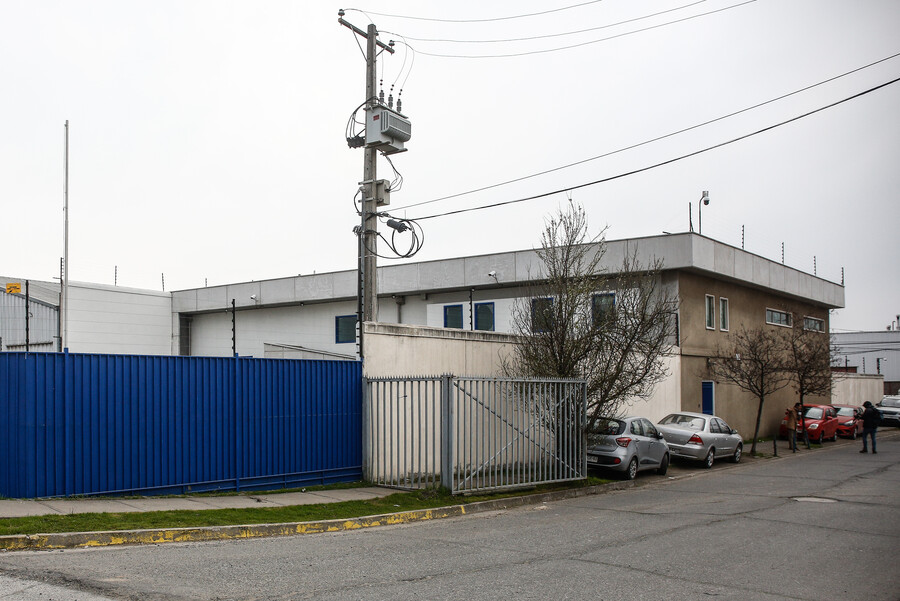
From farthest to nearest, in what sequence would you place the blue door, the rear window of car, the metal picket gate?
1. the blue door
2. the rear window of car
3. the metal picket gate

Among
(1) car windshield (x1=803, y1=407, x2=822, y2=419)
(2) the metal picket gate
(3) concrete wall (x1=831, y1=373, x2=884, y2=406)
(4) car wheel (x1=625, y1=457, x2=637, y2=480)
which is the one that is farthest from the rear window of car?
(3) concrete wall (x1=831, y1=373, x2=884, y2=406)

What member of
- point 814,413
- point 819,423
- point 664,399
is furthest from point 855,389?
point 664,399

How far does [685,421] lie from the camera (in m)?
21.8

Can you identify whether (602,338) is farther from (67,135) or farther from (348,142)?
(67,135)

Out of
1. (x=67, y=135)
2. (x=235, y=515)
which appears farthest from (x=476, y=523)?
(x=67, y=135)

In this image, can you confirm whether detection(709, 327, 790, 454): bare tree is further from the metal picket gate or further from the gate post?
the gate post

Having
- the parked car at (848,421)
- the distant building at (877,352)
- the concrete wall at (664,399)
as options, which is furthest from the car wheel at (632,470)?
the distant building at (877,352)

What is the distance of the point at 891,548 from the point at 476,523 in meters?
5.56

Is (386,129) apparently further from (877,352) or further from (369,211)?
(877,352)

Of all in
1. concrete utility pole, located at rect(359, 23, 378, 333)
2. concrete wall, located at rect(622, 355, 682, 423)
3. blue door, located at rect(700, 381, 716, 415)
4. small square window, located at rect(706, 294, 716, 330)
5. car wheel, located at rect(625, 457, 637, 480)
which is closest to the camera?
concrete utility pole, located at rect(359, 23, 378, 333)

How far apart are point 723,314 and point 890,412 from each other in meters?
20.9

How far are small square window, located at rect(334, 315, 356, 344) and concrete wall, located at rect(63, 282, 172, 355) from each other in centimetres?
804

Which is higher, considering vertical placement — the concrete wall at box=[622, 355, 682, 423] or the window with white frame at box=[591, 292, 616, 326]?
the window with white frame at box=[591, 292, 616, 326]

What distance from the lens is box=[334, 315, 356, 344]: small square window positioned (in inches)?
1248
